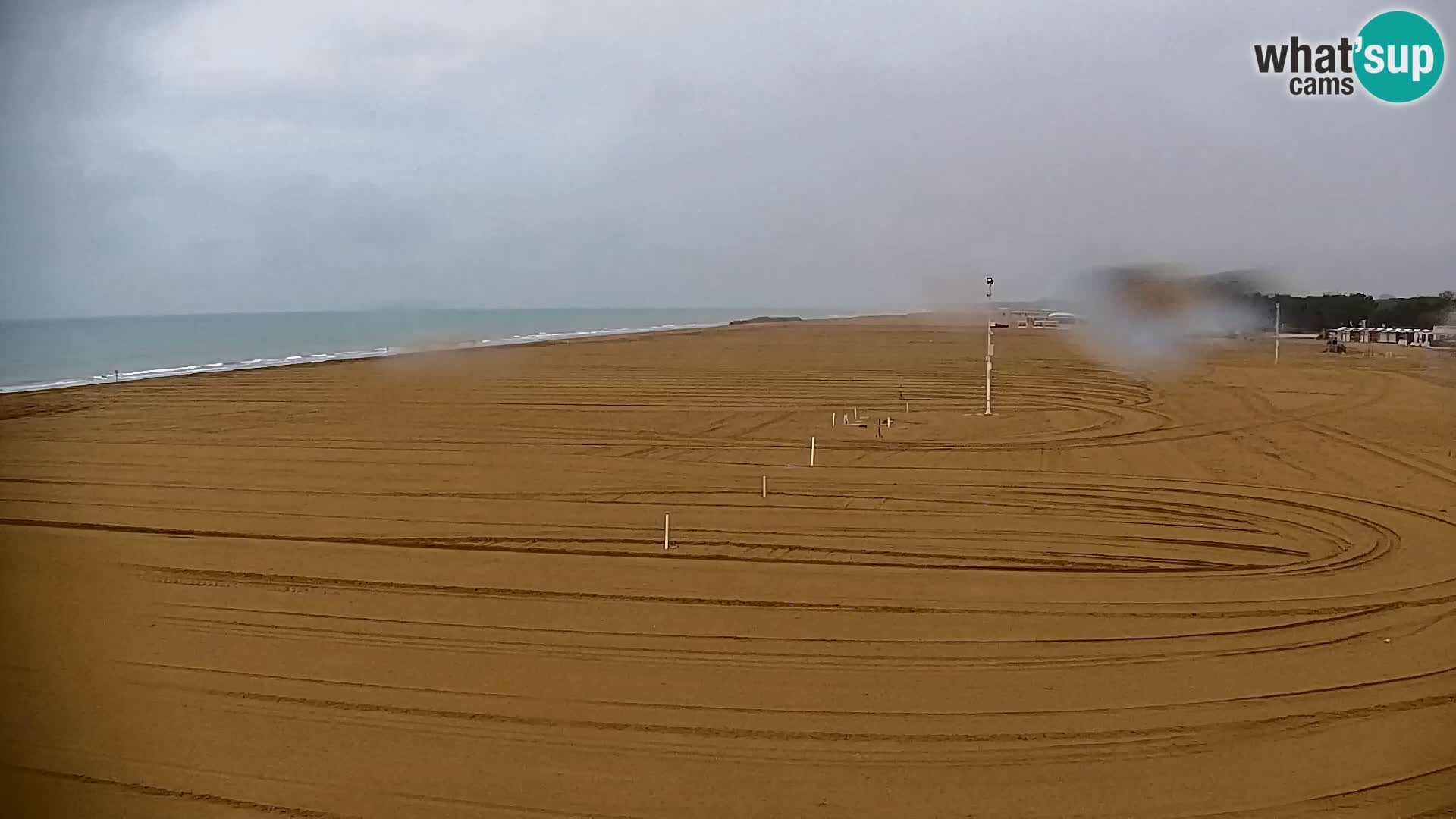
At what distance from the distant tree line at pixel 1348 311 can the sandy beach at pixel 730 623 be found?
3.19 feet

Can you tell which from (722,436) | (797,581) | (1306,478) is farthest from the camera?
(722,436)

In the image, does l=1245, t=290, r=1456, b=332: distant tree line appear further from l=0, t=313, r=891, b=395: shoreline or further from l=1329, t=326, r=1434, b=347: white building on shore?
l=0, t=313, r=891, b=395: shoreline

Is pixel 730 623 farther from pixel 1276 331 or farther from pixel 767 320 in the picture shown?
pixel 767 320

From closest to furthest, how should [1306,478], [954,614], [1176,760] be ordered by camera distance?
[1176,760], [954,614], [1306,478]

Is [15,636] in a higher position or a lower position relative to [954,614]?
higher

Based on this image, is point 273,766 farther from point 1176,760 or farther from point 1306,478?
point 1306,478

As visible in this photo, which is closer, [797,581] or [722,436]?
[797,581]

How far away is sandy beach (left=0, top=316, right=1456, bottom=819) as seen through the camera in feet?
8.05

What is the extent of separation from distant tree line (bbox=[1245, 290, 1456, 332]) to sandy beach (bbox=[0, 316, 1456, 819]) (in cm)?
97

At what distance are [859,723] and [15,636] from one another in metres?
2.64

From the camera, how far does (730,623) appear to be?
3.50 m

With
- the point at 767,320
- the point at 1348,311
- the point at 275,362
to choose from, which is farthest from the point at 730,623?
the point at 767,320

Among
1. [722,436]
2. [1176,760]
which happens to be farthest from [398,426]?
[1176,760]

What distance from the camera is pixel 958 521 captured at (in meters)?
4.99
